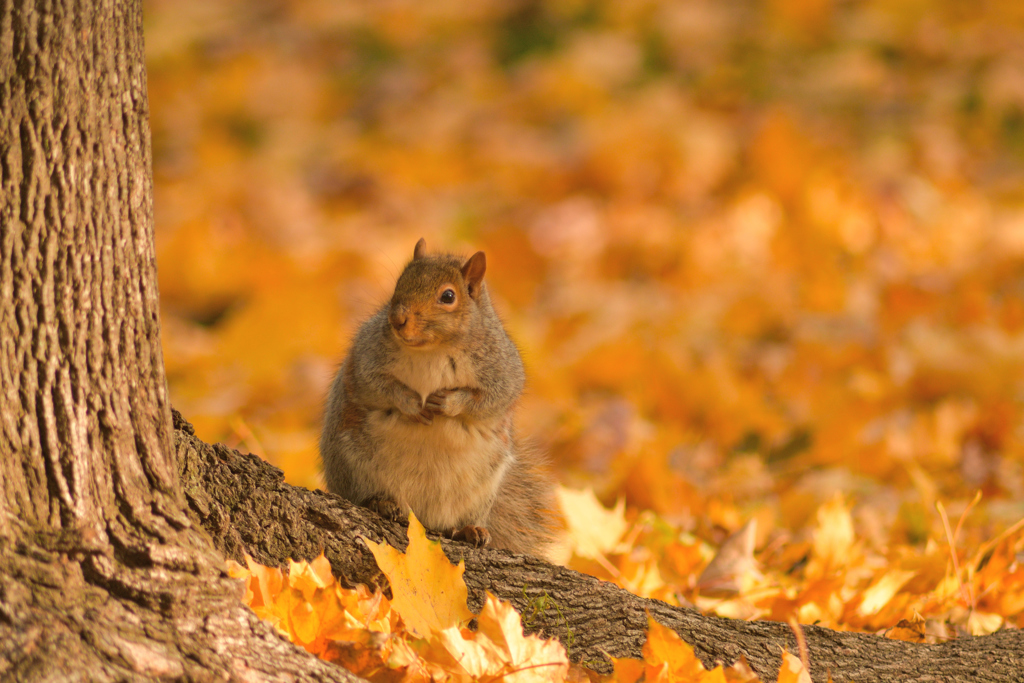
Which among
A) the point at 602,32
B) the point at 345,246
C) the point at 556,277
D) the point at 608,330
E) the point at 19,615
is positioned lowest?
the point at 19,615

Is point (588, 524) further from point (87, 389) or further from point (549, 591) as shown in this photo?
point (87, 389)

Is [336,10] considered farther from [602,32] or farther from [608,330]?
[608,330]

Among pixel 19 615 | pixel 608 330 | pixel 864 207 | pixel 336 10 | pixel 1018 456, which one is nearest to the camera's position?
pixel 19 615

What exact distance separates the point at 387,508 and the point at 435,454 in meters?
0.17

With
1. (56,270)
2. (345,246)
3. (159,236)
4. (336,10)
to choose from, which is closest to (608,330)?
(345,246)

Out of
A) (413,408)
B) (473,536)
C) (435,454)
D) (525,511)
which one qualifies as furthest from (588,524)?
(413,408)

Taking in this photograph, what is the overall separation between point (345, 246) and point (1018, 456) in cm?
380

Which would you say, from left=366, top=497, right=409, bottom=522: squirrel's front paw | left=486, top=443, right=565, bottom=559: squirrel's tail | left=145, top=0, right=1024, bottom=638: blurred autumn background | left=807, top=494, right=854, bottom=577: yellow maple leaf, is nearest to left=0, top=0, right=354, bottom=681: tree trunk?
left=366, top=497, right=409, bottom=522: squirrel's front paw

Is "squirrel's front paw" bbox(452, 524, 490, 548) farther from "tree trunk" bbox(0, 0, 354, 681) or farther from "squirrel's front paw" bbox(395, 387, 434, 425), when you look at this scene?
"tree trunk" bbox(0, 0, 354, 681)

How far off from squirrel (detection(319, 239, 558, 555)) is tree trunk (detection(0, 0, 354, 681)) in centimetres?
70

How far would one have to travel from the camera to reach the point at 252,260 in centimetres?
534

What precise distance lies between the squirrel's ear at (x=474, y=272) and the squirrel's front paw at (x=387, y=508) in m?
0.57

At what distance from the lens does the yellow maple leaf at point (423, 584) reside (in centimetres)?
166

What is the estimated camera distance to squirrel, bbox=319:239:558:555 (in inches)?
86.3
